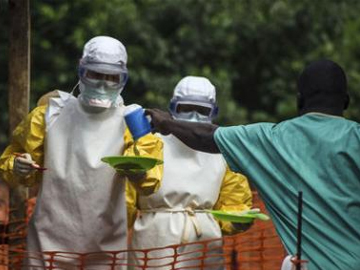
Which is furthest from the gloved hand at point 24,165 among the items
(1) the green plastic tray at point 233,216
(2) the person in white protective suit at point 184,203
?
(1) the green plastic tray at point 233,216

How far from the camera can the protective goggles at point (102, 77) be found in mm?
7597

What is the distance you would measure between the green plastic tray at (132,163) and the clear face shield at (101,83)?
1.58 feet

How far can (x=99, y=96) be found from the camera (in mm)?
7582

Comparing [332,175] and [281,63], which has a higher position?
[332,175]

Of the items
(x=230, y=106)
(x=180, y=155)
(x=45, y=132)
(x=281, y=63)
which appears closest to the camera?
(x=45, y=132)

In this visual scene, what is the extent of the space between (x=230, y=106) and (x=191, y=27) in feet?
4.12

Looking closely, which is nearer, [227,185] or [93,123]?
[93,123]

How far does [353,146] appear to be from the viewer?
20.6 ft

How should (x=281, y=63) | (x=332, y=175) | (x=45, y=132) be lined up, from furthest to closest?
(x=281, y=63) → (x=45, y=132) → (x=332, y=175)

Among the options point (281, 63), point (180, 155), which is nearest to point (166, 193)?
point (180, 155)

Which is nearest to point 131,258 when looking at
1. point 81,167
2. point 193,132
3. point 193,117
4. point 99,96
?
point 81,167

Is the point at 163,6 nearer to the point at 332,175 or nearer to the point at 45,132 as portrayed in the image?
the point at 45,132

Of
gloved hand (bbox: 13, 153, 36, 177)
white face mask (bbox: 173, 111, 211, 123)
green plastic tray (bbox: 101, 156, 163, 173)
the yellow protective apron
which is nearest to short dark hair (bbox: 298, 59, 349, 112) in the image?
green plastic tray (bbox: 101, 156, 163, 173)

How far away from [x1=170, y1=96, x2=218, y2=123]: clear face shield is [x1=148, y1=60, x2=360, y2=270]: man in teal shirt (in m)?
1.72
